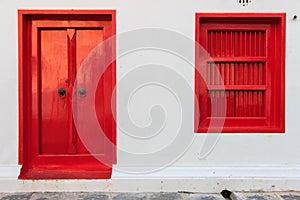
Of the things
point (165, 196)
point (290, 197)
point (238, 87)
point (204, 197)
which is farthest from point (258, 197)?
point (238, 87)

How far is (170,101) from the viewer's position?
12.5 feet

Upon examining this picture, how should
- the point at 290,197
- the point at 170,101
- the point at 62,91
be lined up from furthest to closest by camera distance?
1. the point at 62,91
2. the point at 170,101
3. the point at 290,197

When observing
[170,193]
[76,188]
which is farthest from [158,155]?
[76,188]

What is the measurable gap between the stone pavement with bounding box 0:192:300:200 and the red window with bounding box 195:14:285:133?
0.77 metres

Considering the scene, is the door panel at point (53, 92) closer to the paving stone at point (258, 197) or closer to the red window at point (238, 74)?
the red window at point (238, 74)

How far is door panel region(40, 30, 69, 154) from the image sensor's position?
3.91 m

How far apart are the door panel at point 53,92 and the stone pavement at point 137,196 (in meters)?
0.54

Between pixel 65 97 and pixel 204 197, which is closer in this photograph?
pixel 204 197

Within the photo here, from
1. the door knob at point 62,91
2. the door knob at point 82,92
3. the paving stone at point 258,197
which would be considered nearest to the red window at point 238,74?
the paving stone at point 258,197

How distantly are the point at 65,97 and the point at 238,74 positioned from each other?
6.99 feet

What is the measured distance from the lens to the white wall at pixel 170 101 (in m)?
3.75

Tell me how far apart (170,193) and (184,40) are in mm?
1795

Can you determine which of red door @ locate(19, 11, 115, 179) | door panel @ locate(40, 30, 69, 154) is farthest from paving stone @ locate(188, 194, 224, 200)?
door panel @ locate(40, 30, 69, 154)

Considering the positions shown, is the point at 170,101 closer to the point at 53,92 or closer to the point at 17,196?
the point at 53,92
